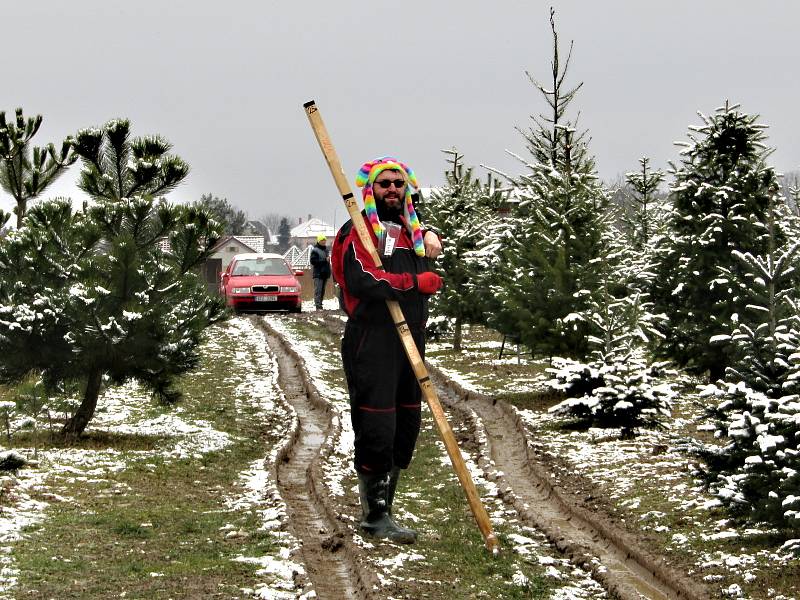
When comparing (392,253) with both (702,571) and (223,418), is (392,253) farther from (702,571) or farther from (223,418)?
(223,418)

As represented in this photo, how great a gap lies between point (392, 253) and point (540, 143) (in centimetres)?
1477

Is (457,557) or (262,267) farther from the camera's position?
(262,267)

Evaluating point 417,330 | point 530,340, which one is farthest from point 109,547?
point 530,340

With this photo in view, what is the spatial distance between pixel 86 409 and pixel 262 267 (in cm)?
2085

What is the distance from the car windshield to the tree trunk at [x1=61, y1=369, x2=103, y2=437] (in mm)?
20511

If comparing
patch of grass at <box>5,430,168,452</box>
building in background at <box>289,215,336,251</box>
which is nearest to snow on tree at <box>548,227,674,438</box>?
patch of grass at <box>5,430,168,452</box>

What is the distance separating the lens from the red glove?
23.6ft

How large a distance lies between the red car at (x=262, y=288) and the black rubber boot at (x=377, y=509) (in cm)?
2361

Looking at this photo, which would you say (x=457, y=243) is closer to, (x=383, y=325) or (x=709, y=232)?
(x=709, y=232)

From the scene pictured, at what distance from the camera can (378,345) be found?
23.5ft

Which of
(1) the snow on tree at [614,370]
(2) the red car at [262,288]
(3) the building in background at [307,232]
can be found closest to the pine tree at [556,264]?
(1) the snow on tree at [614,370]

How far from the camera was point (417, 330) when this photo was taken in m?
7.37

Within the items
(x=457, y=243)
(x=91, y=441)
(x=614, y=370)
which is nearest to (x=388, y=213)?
(x=91, y=441)

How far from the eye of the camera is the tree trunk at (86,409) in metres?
11.2
